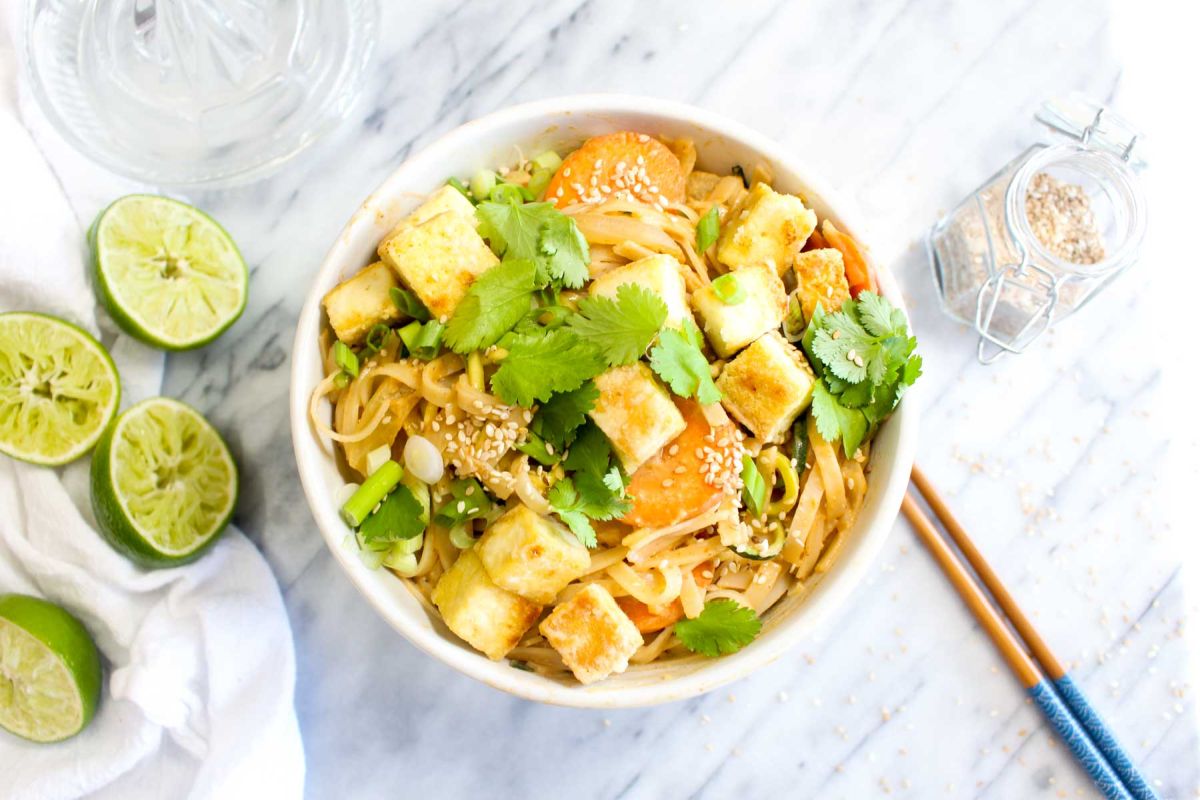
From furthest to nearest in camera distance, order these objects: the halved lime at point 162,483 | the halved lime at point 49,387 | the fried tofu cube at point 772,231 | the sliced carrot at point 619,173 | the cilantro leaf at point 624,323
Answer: the halved lime at point 49,387 → the halved lime at point 162,483 → the sliced carrot at point 619,173 → the fried tofu cube at point 772,231 → the cilantro leaf at point 624,323

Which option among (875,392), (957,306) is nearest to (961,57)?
(957,306)

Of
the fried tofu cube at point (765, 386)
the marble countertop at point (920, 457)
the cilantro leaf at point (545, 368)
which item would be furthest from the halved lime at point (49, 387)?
the fried tofu cube at point (765, 386)

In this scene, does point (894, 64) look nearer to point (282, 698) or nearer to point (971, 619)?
point (971, 619)

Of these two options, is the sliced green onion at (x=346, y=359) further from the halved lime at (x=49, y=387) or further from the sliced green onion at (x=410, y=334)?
the halved lime at (x=49, y=387)

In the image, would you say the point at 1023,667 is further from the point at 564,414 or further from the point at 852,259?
the point at 564,414

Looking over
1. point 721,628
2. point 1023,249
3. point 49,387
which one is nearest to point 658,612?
point 721,628
